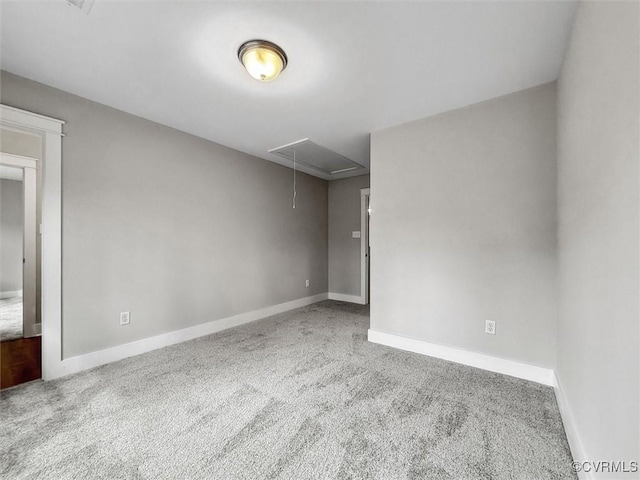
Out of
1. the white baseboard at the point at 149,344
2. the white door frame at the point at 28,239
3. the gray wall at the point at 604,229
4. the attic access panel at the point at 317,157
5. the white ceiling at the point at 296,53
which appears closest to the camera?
the gray wall at the point at 604,229

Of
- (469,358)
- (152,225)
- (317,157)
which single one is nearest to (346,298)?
(317,157)

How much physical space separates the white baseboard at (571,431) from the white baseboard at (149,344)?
339 centimetres

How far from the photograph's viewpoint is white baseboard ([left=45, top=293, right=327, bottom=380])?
7.73ft

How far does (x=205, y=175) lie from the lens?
136 inches

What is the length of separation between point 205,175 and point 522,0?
3277 mm

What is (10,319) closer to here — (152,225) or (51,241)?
(51,241)

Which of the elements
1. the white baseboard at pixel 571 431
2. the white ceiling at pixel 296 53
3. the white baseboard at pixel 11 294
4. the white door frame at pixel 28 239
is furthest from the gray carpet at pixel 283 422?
the white baseboard at pixel 11 294

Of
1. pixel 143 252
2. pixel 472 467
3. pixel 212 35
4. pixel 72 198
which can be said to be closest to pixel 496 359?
pixel 472 467

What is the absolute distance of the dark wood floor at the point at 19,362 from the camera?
2238 mm

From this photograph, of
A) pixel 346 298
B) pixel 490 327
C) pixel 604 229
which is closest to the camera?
pixel 604 229

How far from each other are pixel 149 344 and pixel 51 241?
133cm

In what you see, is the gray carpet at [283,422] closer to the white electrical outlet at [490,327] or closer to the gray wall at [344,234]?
the white electrical outlet at [490,327]

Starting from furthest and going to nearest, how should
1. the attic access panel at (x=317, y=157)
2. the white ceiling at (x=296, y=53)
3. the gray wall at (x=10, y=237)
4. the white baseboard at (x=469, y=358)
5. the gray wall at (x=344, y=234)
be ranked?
the gray wall at (x=10, y=237) → the gray wall at (x=344, y=234) → the attic access panel at (x=317, y=157) → the white baseboard at (x=469, y=358) → the white ceiling at (x=296, y=53)

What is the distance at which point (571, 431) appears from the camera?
4.90 ft
